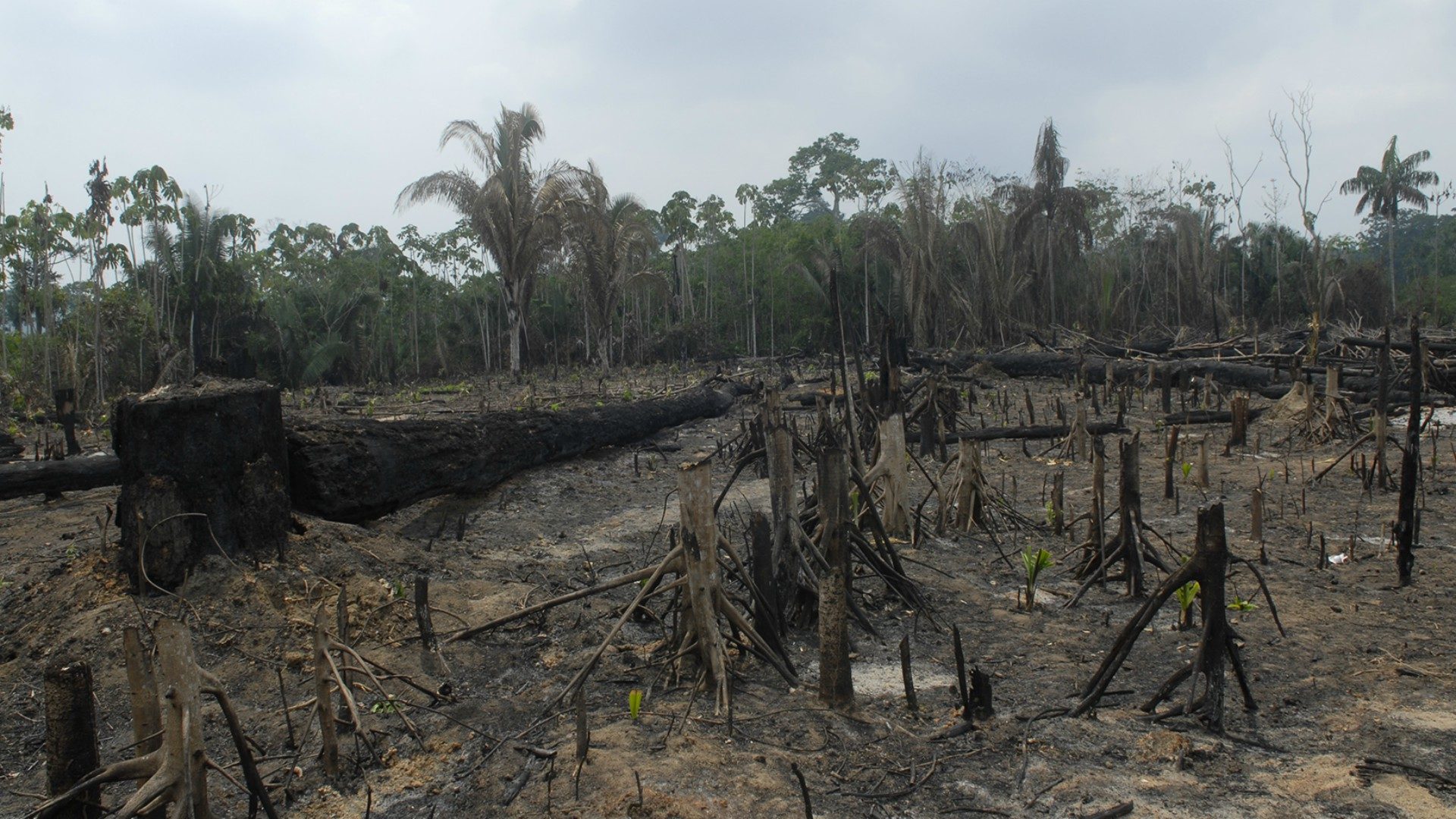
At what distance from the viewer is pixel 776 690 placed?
13.8 ft

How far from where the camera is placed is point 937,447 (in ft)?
38.6

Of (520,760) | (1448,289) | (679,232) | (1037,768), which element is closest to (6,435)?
(520,760)

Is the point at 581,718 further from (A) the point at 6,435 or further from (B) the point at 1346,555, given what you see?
(A) the point at 6,435

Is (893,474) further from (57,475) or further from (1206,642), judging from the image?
(57,475)

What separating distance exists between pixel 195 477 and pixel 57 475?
3.70 metres

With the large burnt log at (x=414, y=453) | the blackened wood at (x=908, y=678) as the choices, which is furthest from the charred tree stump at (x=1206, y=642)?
the large burnt log at (x=414, y=453)

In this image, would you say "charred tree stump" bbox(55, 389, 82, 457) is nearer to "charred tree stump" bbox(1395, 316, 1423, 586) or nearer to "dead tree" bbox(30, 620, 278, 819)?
"dead tree" bbox(30, 620, 278, 819)

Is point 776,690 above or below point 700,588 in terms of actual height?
below

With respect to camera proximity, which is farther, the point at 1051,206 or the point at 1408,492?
the point at 1051,206

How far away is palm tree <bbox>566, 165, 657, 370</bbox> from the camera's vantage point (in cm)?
2197

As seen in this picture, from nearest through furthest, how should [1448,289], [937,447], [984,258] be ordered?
[937,447]
[984,258]
[1448,289]

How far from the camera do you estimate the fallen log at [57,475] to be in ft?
23.7

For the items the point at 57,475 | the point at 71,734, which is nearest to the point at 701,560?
the point at 71,734

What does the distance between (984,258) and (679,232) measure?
48.5 feet
